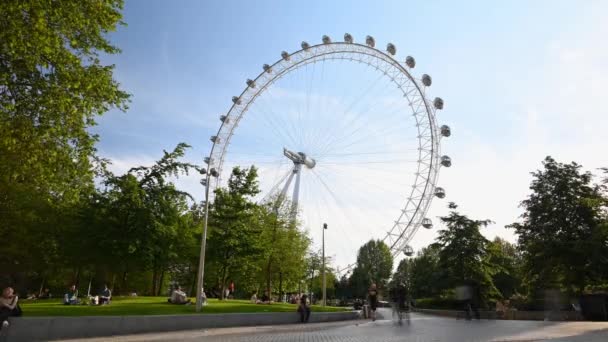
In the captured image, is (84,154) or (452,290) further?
(452,290)

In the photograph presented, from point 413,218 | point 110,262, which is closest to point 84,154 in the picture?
point 110,262

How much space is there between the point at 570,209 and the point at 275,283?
111 ft

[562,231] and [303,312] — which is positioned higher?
[562,231]

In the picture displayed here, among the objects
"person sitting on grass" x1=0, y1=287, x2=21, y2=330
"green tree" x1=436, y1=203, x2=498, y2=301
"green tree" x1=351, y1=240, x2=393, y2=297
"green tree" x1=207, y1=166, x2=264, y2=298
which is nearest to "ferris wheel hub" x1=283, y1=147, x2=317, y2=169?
"green tree" x1=207, y1=166, x2=264, y2=298

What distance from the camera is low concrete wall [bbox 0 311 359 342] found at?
1526cm

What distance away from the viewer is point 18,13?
16.0 meters

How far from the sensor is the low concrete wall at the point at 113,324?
15.3 m

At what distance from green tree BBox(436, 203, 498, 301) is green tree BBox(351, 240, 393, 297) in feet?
176

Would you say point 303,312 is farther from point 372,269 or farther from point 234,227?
point 372,269

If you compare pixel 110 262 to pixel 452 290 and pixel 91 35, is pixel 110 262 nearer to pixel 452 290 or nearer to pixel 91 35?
pixel 91 35

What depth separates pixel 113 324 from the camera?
1753 centimetres

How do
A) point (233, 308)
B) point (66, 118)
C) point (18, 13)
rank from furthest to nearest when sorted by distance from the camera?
1. point (233, 308)
2. point (66, 118)
3. point (18, 13)

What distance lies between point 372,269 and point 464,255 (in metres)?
64.7

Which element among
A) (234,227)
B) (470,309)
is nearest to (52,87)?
(234,227)
